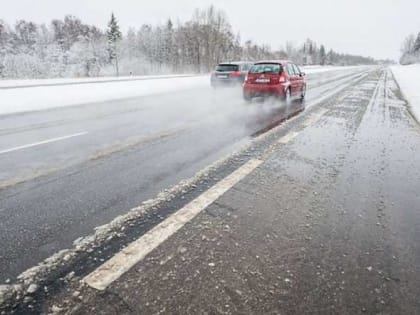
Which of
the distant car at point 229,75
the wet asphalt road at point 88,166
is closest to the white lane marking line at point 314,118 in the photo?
the wet asphalt road at point 88,166

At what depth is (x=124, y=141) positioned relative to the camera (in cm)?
631

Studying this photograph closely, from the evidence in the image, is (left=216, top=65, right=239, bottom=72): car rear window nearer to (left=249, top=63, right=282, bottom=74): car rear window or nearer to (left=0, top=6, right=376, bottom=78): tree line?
(left=249, top=63, right=282, bottom=74): car rear window

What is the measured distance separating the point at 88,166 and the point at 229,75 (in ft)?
48.7

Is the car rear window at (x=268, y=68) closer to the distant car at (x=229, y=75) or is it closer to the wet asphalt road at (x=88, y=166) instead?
the wet asphalt road at (x=88, y=166)

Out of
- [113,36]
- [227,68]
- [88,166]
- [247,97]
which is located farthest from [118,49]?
[88,166]

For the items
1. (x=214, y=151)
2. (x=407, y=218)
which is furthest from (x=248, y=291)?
(x=214, y=151)

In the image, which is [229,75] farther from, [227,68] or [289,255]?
[289,255]

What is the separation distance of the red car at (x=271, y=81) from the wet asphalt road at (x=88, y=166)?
3.06m

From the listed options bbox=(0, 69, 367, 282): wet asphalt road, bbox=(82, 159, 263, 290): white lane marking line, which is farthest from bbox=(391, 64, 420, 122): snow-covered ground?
bbox=(82, 159, 263, 290): white lane marking line

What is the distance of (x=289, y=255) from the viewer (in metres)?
2.53

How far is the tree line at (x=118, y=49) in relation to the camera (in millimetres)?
61562

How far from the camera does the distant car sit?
18.3 metres

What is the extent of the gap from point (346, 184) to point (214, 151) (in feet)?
7.59

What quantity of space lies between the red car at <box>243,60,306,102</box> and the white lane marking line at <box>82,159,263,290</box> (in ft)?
30.1
